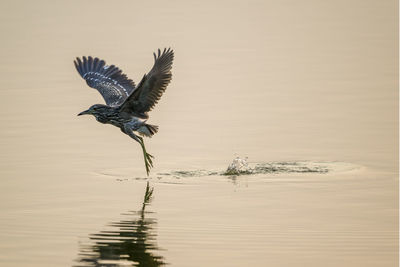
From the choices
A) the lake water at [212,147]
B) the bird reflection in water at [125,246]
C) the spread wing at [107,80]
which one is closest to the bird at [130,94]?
the spread wing at [107,80]

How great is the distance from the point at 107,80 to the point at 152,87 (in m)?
2.14

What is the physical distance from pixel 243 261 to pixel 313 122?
724cm

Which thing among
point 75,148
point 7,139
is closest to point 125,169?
point 75,148

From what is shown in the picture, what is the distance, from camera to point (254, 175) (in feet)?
42.9

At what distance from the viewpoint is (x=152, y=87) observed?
12953 millimetres

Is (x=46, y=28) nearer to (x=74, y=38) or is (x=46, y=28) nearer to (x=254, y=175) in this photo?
(x=74, y=38)

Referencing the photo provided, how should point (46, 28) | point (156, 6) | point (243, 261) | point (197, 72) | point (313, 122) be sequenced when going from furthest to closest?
point (156, 6)
point (46, 28)
point (197, 72)
point (313, 122)
point (243, 261)

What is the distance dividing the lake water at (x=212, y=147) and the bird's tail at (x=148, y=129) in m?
0.48

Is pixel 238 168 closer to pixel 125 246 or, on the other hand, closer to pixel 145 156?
pixel 145 156

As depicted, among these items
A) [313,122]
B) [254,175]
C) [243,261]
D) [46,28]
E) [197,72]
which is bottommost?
[243,261]

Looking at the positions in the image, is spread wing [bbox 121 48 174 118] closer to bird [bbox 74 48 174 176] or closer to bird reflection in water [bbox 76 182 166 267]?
bird [bbox 74 48 174 176]

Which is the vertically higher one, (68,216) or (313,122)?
(313,122)

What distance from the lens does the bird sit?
42.0ft

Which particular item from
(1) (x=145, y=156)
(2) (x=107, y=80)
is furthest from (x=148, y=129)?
(2) (x=107, y=80)
